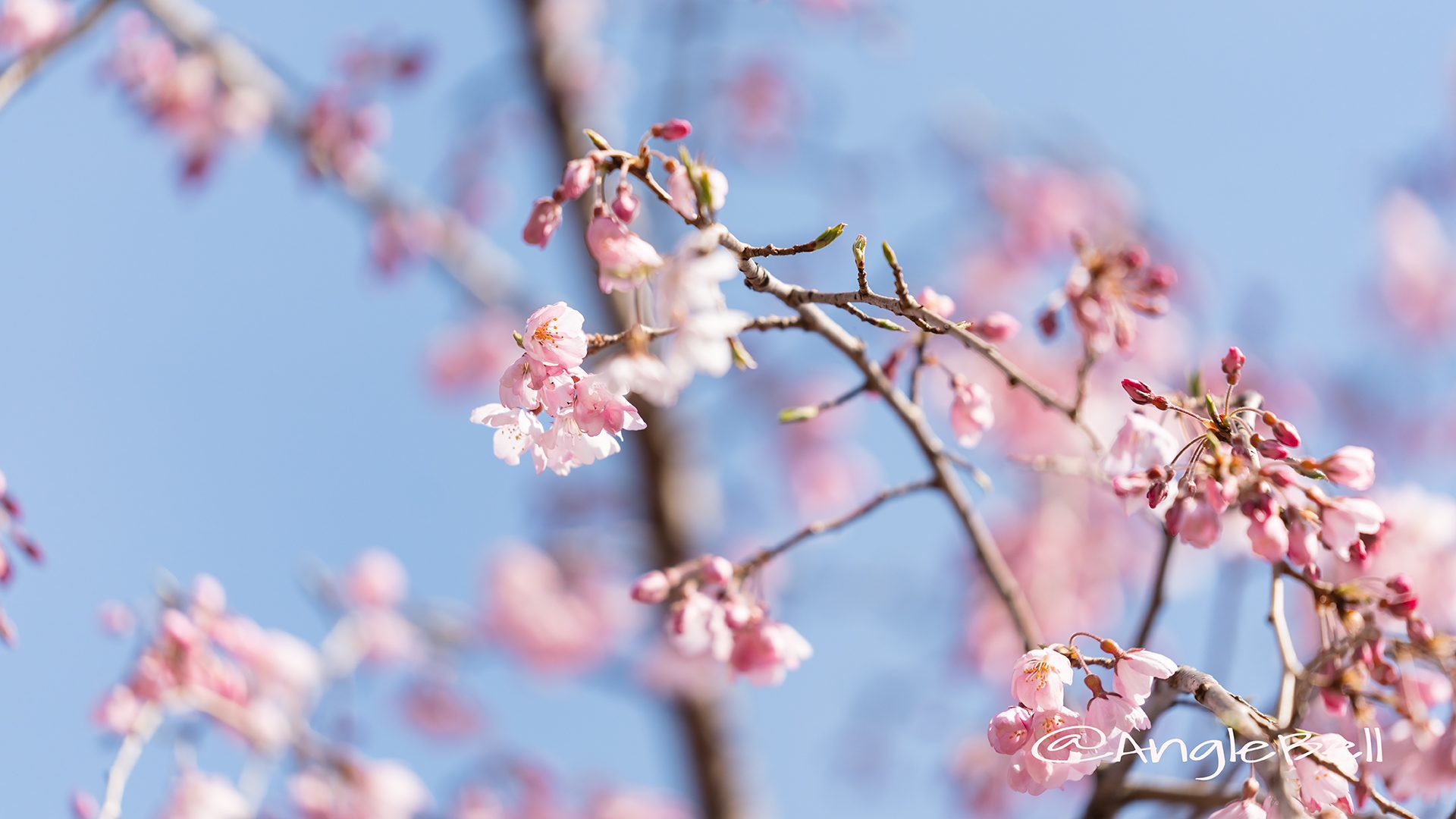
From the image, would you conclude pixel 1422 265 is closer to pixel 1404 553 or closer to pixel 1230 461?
pixel 1404 553

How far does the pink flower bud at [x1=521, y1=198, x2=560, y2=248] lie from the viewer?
144cm

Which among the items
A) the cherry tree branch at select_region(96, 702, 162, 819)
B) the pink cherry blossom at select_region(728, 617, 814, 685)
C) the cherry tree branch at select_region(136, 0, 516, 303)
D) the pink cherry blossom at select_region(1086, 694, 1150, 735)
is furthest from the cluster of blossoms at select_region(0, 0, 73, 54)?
the pink cherry blossom at select_region(1086, 694, 1150, 735)

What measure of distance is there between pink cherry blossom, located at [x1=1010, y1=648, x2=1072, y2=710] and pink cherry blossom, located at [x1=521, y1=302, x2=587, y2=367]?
69 cm

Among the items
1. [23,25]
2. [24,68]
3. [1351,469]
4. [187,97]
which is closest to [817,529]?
[1351,469]

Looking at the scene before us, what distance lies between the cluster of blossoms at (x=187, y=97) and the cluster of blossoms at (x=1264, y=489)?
406 centimetres

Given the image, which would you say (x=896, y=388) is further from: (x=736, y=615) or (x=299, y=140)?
(x=299, y=140)

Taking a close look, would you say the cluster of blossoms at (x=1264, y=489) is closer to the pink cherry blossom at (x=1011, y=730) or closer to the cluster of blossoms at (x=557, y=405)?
the pink cherry blossom at (x=1011, y=730)

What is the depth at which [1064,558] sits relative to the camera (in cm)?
520

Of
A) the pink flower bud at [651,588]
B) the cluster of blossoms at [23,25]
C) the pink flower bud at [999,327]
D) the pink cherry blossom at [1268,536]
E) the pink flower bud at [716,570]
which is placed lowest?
the pink cherry blossom at [1268,536]

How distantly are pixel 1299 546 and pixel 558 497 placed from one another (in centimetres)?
545

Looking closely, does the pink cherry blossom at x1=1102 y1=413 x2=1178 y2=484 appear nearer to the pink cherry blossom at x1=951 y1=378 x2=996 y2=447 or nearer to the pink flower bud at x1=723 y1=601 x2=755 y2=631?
the pink cherry blossom at x1=951 y1=378 x2=996 y2=447

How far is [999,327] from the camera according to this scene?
1745mm

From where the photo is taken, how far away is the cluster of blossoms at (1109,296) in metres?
1.87

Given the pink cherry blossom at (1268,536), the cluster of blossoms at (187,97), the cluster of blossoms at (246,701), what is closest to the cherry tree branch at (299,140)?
the cluster of blossoms at (187,97)
